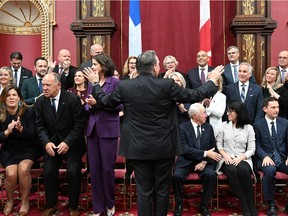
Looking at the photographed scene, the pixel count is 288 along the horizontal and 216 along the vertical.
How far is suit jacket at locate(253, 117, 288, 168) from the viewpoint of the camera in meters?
4.46

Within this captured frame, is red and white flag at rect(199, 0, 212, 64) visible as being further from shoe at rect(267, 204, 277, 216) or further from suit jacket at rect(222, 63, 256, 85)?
shoe at rect(267, 204, 277, 216)

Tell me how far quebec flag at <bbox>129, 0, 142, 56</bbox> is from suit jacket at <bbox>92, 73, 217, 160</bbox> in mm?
2815

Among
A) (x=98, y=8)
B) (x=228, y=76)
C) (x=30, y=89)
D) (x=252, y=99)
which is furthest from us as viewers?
(x=98, y=8)

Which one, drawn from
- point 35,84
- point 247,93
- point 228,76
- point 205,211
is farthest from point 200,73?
point 35,84

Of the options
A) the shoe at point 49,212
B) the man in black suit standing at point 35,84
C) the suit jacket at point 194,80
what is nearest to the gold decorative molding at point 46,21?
the man in black suit standing at point 35,84

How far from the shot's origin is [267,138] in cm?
446

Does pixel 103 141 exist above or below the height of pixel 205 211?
above

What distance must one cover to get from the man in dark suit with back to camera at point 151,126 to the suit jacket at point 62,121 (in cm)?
97

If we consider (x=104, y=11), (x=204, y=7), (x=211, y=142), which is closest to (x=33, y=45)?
(x=104, y=11)

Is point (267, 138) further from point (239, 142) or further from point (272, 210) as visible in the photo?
point (272, 210)

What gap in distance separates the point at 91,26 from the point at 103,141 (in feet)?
8.72

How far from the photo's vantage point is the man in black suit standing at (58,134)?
4172mm

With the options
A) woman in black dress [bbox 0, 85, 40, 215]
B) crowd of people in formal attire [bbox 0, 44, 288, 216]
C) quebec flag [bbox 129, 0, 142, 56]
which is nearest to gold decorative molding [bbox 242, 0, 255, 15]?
quebec flag [bbox 129, 0, 142, 56]

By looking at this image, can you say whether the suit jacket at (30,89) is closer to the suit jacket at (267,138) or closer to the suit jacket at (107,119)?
the suit jacket at (107,119)
